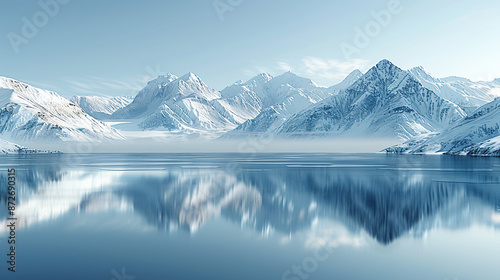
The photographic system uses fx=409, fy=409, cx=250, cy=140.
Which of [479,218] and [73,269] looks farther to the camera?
[479,218]

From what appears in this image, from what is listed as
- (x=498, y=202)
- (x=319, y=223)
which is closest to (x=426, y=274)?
(x=319, y=223)

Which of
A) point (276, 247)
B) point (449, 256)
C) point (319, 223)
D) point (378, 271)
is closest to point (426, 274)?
point (378, 271)

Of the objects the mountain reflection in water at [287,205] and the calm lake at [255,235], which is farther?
the mountain reflection in water at [287,205]

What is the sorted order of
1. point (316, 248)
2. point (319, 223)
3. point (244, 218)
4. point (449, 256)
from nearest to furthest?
point (449, 256) < point (316, 248) < point (319, 223) < point (244, 218)

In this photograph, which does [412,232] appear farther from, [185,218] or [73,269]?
[73,269]

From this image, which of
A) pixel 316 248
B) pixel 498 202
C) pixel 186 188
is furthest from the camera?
pixel 186 188

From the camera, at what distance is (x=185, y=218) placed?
5000cm

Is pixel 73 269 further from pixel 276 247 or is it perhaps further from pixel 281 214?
pixel 281 214

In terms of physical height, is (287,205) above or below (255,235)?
above

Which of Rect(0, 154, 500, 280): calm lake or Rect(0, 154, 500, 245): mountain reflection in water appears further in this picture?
Rect(0, 154, 500, 245): mountain reflection in water

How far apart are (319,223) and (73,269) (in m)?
27.1

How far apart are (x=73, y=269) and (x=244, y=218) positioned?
2409cm

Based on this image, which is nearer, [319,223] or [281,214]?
[319,223]

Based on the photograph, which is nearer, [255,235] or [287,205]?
[255,235]
